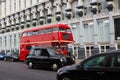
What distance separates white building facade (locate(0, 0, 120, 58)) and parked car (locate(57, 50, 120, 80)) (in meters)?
26.8

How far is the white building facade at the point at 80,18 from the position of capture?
123 feet

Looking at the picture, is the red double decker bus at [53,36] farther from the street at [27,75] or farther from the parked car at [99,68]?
the parked car at [99,68]

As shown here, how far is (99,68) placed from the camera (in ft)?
31.4

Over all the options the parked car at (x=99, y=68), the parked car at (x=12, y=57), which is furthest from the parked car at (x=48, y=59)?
the parked car at (x=12, y=57)

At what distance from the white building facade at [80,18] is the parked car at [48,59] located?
16.4 m

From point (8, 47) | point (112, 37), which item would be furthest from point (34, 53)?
point (8, 47)

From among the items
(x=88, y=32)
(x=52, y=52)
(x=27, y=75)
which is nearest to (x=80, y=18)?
(x=88, y=32)

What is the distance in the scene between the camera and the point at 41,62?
71.3ft

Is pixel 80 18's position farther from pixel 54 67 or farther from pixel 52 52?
pixel 54 67

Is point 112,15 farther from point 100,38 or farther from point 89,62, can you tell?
point 89,62

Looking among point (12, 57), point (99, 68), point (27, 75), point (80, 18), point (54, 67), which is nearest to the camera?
point (99, 68)

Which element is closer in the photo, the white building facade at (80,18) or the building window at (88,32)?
the white building facade at (80,18)

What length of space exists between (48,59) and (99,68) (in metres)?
11.9

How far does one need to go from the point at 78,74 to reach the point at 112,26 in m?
27.6
